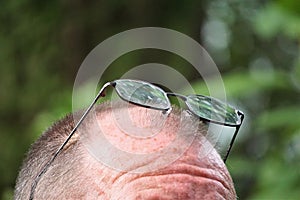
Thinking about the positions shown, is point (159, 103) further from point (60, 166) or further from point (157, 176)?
point (60, 166)

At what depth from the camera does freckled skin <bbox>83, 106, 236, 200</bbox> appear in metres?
2.00

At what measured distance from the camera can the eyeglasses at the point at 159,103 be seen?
204cm

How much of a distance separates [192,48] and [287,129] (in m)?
1.92

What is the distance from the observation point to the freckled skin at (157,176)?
6.56ft

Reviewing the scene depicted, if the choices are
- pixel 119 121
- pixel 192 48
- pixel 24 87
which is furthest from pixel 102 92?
pixel 24 87

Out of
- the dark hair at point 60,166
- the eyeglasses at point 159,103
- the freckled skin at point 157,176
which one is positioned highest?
the eyeglasses at point 159,103

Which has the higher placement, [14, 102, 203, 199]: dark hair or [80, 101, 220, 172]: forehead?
[80, 101, 220, 172]: forehead

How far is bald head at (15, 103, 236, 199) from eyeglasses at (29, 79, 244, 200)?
0.09 ft

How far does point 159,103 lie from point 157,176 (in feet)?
0.61

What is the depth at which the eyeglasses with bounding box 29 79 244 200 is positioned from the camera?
204cm

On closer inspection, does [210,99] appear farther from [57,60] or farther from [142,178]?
[57,60]

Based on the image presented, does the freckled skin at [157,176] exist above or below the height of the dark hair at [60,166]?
above

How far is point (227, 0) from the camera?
283 inches

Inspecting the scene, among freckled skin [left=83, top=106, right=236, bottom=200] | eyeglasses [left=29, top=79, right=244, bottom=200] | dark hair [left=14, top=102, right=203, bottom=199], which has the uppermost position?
eyeglasses [left=29, top=79, right=244, bottom=200]
